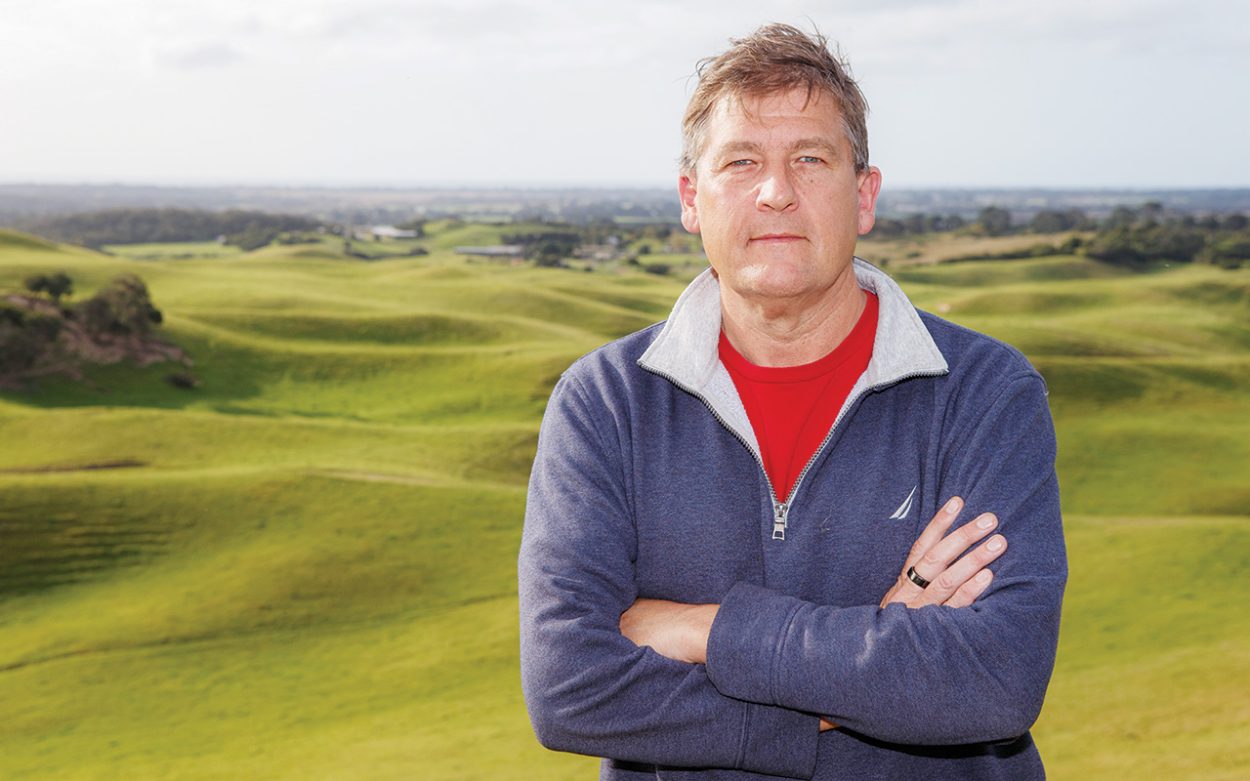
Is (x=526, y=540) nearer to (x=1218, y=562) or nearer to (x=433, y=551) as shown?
(x=1218, y=562)

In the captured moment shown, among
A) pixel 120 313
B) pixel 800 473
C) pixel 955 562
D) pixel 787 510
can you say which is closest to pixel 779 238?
pixel 800 473

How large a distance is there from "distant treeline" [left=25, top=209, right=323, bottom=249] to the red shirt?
17476 cm

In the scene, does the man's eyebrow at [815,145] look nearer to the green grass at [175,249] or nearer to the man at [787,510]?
the man at [787,510]

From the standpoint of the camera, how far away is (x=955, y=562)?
3672 mm

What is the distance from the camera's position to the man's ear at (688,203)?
→ 4.12m

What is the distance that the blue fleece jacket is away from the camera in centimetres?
345

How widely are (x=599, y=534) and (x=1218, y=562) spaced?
2295 centimetres

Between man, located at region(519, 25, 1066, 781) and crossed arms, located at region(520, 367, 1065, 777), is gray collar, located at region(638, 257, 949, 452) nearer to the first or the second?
man, located at region(519, 25, 1066, 781)

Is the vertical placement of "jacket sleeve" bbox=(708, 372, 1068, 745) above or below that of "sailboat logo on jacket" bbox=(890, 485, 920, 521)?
below

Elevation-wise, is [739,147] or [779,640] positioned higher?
[739,147]

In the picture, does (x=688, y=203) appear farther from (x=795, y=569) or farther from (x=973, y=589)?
(x=973, y=589)

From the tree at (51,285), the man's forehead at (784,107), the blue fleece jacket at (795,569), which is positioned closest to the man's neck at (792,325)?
the blue fleece jacket at (795,569)

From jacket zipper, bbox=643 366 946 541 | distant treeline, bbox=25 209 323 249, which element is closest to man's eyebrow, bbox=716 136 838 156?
jacket zipper, bbox=643 366 946 541

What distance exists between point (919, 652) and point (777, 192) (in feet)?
5.36
